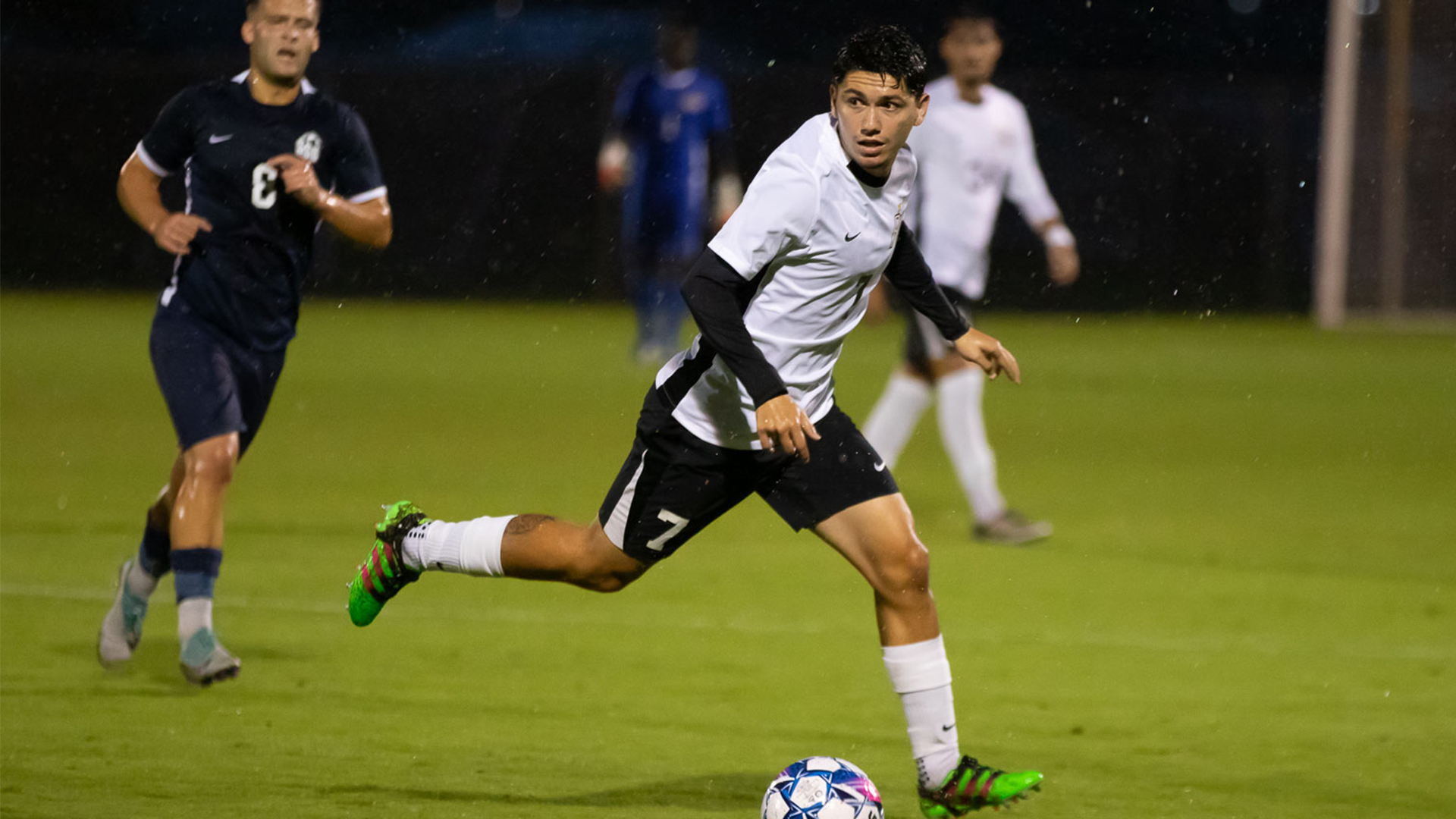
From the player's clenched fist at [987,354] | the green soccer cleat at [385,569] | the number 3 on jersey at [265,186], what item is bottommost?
the green soccer cleat at [385,569]

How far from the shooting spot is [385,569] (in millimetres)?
5449

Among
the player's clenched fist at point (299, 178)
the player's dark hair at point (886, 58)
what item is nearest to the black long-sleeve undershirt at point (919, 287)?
the player's dark hair at point (886, 58)

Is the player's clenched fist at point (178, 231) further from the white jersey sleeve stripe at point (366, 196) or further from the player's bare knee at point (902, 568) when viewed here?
the player's bare knee at point (902, 568)

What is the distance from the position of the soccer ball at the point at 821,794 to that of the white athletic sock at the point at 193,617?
2222 mm

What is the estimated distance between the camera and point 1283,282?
2453 centimetres

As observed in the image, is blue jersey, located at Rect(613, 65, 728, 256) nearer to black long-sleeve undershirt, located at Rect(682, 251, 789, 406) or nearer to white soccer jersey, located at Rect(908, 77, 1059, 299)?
white soccer jersey, located at Rect(908, 77, 1059, 299)

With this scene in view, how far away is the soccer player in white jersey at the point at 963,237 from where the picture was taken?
29.8ft

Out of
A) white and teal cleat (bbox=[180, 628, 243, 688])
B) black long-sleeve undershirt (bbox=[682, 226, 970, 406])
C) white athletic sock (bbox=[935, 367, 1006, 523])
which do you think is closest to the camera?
black long-sleeve undershirt (bbox=[682, 226, 970, 406])

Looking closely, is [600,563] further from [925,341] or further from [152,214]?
[925,341]

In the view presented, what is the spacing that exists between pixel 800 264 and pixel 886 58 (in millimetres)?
531

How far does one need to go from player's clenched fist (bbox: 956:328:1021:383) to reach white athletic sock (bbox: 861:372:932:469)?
4.10 meters

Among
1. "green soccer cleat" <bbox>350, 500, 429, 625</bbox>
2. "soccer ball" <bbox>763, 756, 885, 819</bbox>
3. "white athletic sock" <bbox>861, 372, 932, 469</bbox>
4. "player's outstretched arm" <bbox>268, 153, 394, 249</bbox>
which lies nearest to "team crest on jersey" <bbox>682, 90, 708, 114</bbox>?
"white athletic sock" <bbox>861, 372, 932, 469</bbox>

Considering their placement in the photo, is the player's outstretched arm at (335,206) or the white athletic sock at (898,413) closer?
the player's outstretched arm at (335,206)

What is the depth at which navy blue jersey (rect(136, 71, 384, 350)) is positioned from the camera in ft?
20.7
